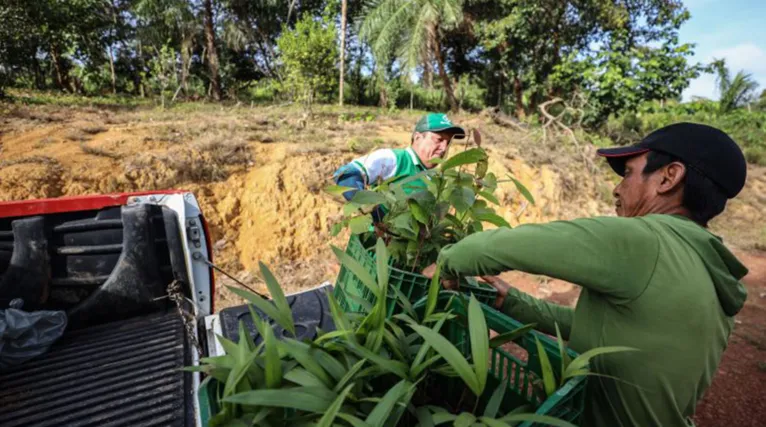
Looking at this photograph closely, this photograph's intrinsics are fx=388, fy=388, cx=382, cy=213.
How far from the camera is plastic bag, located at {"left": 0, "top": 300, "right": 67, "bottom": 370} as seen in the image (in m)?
1.97

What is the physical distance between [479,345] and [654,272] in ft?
1.70

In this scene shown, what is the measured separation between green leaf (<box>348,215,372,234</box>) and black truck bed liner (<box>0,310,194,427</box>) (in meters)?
1.17

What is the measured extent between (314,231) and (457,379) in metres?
5.14

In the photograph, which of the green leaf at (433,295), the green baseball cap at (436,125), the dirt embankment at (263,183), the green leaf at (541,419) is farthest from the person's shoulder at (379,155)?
the dirt embankment at (263,183)

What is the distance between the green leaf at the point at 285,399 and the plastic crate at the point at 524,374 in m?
0.37

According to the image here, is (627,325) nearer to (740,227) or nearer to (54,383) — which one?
(54,383)

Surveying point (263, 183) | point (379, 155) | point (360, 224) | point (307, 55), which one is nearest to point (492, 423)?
point (360, 224)

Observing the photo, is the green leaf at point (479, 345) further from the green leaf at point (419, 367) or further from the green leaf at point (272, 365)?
the green leaf at point (272, 365)

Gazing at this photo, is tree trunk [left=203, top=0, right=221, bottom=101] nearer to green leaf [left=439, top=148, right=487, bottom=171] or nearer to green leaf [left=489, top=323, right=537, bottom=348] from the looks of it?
green leaf [left=439, top=148, right=487, bottom=171]

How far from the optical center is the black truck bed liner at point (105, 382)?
167 cm

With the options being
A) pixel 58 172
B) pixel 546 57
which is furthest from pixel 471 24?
pixel 58 172

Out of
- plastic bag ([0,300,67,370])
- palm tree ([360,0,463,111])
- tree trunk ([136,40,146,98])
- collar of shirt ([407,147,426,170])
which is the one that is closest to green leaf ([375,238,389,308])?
collar of shirt ([407,147,426,170])

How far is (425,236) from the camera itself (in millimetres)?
1266

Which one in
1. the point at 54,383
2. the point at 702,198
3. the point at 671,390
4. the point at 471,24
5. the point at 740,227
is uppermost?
the point at 471,24
